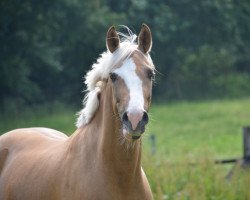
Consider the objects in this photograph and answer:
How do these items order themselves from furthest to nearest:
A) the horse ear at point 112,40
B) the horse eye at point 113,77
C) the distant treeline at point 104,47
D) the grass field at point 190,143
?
1. the distant treeline at point 104,47
2. the grass field at point 190,143
3. the horse ear at point 112,40
4. the horse eye at point 113,77

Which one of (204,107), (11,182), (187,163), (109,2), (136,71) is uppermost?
(109,2)

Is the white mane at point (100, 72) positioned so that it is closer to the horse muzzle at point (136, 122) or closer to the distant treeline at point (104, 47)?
the horse muzzle at point (136, 122)

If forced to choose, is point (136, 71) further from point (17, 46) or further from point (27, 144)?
point (17, 46)

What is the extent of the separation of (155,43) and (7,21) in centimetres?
964

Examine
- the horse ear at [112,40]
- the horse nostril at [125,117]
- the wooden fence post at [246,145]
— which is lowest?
the horse nostril at [125,117]

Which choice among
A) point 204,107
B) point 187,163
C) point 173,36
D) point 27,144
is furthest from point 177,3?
point 27,144

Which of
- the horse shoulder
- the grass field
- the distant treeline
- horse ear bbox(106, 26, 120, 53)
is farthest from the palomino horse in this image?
the distant treeline

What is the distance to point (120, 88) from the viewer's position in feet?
16.4

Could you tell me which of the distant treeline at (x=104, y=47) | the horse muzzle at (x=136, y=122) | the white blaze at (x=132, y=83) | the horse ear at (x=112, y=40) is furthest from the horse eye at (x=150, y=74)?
the distant treeline at (x=104, y=47)

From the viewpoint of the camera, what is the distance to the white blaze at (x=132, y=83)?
4750 mm

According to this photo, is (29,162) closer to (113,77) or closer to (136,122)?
(113,77)

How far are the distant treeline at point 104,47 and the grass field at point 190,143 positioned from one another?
201cm

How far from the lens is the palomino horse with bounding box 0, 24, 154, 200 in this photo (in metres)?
4.94

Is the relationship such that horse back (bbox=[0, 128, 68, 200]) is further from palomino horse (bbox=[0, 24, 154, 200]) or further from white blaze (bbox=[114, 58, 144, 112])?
white blaze (bbox=[114, 58, 144, 112])
